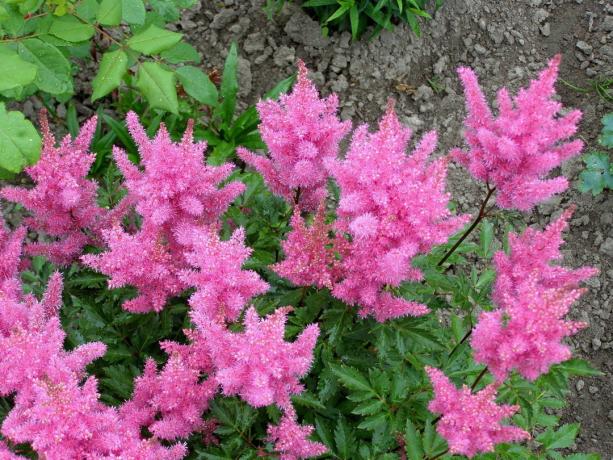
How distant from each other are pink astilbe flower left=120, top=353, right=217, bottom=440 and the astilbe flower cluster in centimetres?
32

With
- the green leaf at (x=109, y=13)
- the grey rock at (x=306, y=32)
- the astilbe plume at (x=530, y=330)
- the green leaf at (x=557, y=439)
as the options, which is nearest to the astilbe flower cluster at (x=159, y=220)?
the green leaf at (x=109, y=13)

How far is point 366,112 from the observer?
5074 mm

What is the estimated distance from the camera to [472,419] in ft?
6.15

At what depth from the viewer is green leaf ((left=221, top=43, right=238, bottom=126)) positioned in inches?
177

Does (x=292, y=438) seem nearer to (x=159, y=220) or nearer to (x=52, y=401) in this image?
(x=52, y=401)

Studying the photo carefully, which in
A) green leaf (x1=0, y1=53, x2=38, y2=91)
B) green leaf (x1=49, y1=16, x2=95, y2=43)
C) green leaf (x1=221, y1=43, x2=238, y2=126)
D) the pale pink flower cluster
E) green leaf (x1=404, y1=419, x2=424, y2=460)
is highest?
green leaf (x1=0, y1=53, x2=38, y2=91)

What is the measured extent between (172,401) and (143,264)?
495 mm

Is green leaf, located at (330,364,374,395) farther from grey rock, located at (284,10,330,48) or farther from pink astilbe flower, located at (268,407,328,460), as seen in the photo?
grey rock, located at (284,10,330,48)

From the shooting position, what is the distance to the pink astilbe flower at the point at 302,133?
2.38 metres

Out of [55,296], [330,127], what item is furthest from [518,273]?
[55,296]

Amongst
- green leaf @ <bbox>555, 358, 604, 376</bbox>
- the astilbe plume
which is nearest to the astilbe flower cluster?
the astilbe plume

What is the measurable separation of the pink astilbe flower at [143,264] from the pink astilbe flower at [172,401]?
0.29 m

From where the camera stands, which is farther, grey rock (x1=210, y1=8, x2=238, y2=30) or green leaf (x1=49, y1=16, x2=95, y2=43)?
grey rock (x1=210, y1=8, x2=238, y2=30)

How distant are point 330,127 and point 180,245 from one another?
2.42 ft
